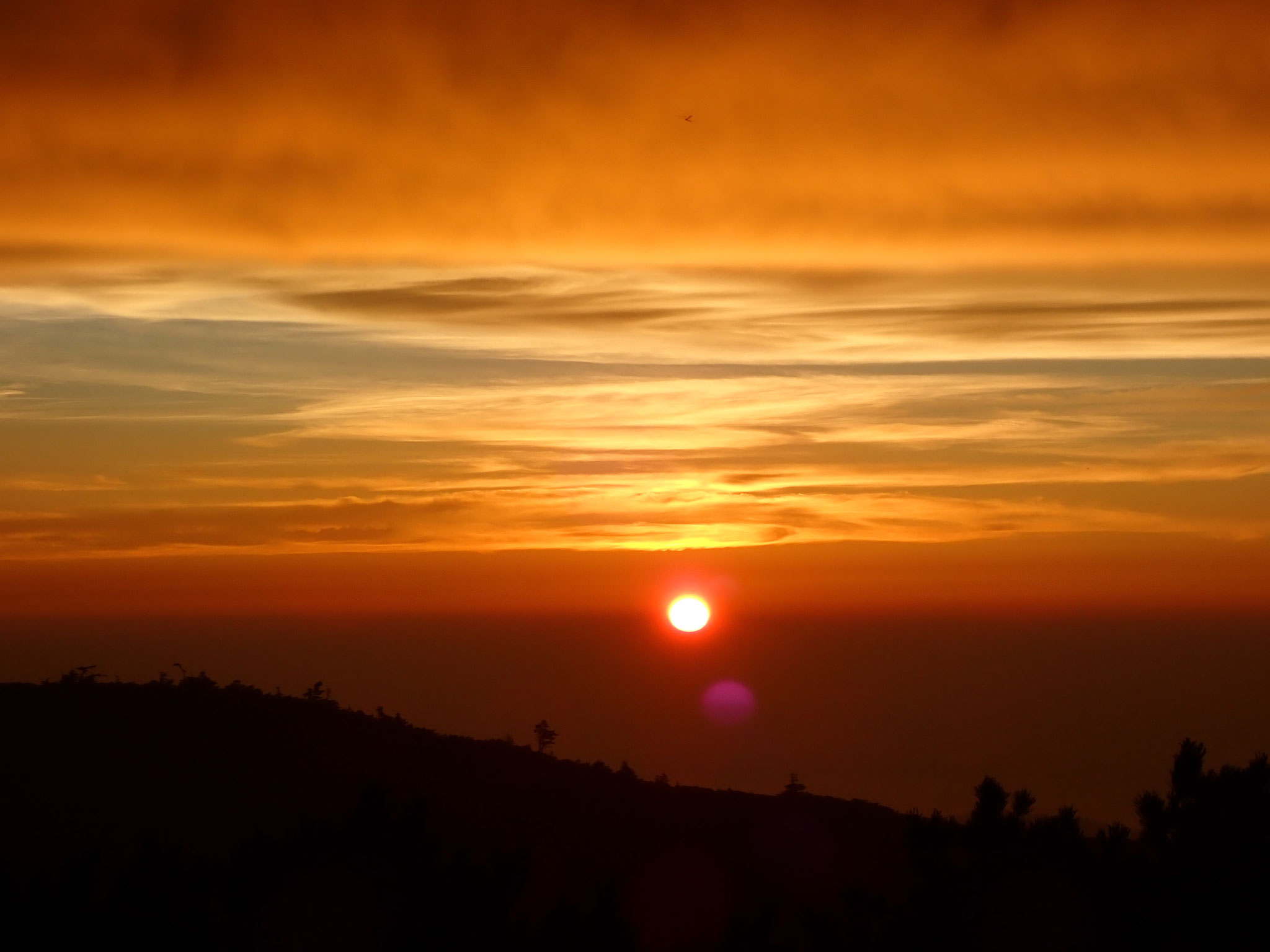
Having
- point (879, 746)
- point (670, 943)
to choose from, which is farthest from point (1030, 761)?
point (670, 943)

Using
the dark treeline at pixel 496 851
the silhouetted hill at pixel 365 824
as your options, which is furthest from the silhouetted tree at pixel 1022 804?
the silhouetted hill at pixel 365 824

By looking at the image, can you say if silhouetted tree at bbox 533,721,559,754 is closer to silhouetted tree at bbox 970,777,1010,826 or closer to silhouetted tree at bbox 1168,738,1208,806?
silhouetted tree at bbox 970,777,1010,826

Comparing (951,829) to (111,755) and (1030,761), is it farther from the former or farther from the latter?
(1030,761)

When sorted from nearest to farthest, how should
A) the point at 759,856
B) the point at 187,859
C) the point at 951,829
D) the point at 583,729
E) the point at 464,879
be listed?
the point at 464,879 < the point at 951,829 < the point at 187,859 < the point at 759,856 < the point at 583,729

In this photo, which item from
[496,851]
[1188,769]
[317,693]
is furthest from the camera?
[317,693]

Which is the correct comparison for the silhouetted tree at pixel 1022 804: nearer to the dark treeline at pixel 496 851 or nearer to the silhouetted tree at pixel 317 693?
the dark treeline at pixel 496 851

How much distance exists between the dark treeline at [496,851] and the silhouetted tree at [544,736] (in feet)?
3.00

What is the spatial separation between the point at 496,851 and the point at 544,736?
1077cm

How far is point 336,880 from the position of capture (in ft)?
37.8

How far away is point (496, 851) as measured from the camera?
41.6ft

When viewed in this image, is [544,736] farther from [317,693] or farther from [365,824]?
[365,824]

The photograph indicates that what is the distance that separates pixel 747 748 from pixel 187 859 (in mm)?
133638

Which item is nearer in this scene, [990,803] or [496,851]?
[990,803]

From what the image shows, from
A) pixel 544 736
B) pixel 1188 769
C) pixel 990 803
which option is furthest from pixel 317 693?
pixel 1188 769
